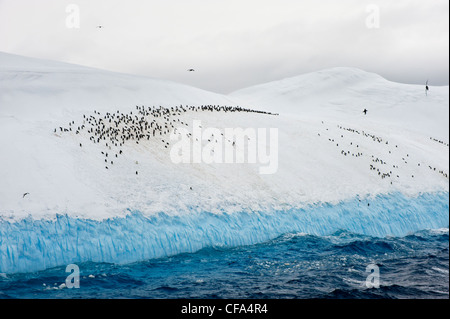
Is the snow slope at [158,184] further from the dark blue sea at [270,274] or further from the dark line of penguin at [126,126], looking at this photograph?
the dark blue sea at [270,274]

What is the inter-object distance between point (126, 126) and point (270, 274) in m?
17.4

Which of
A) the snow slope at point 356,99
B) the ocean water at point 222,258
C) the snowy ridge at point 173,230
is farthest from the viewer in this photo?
the snow slope at point 356,99

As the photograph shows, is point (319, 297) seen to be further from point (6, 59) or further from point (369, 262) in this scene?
point (6, 59)

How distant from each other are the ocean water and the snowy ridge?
0.16ft

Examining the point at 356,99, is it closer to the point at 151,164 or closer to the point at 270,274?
the point at 151,164

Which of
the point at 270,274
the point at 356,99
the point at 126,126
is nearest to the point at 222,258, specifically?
the point at 270,274

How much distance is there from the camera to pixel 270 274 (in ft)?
59.5

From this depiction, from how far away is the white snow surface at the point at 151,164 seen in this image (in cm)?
2183

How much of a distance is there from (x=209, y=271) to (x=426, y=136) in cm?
4817

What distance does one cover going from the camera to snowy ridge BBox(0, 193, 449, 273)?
18391 mm

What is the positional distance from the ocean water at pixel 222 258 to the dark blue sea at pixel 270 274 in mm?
40

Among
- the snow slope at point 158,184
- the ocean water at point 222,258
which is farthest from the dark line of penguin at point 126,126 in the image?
the ocean water at point 222,258

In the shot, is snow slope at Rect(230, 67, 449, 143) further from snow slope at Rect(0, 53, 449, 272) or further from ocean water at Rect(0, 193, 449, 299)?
ocean water at Rect(0, 193, 449, 299)
